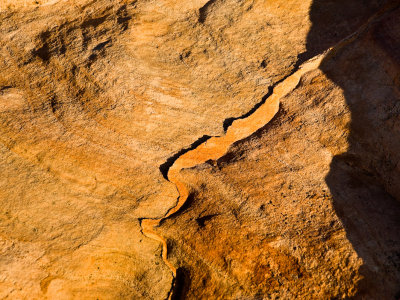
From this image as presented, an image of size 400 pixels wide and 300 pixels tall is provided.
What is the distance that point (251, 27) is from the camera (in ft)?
20.9

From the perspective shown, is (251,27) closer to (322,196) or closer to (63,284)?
(322,196)

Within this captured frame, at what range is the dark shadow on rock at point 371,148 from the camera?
4582mm

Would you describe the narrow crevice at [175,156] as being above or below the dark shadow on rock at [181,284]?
above

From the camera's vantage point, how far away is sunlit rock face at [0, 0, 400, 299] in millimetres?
4637

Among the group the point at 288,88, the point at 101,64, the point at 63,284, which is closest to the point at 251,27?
the point at 288,88

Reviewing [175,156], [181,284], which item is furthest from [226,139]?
[181,284]

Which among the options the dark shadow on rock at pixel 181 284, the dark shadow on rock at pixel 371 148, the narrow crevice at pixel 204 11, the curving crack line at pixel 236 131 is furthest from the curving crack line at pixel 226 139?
the narrow crevice at pixel 204 11

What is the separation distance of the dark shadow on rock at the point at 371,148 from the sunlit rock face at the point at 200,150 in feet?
0.06

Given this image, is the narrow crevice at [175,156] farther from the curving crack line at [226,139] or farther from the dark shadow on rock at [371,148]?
the dark shadow on rock at [371,148]

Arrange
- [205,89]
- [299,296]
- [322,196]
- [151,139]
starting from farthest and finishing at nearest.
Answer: [205,89]
[151,139]
[322,196]
[299,296]

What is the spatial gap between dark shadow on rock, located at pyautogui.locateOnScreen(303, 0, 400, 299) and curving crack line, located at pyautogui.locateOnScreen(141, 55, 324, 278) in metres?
0.53

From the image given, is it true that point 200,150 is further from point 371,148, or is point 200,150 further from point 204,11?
point 204,11

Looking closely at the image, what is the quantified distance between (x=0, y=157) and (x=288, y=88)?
386 cm

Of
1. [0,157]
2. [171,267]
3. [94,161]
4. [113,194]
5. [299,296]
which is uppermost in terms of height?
[0,157]
